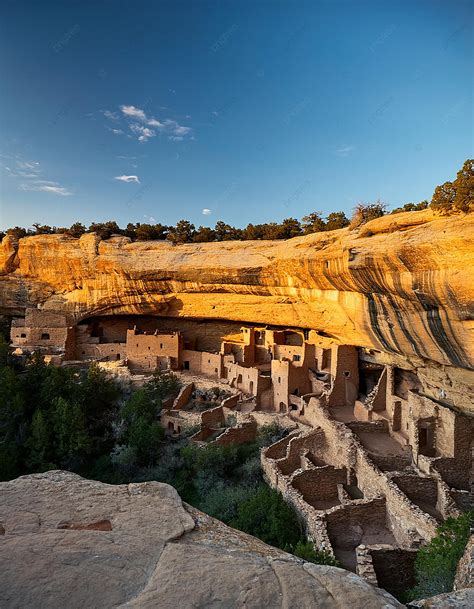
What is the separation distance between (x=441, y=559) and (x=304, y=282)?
10605 millimetres

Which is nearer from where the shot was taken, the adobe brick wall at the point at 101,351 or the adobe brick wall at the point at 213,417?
the adobe brick wall at the point at 213,417

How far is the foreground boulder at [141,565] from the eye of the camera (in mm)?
1702

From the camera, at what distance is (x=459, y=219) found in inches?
346

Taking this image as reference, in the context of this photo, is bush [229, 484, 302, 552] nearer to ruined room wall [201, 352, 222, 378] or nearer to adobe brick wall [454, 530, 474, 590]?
adobe brick wall [454, 530, 474, 590]

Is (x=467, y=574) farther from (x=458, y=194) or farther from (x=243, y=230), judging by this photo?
(x=243, y=230)

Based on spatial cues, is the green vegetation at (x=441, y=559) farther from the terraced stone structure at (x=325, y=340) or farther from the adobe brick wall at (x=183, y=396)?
the adobe brick wall at (x=183, y=396)

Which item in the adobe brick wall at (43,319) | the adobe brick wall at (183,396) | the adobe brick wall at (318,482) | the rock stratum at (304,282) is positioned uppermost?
the rock stratum at (304,282)

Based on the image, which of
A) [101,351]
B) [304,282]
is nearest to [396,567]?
[304,282]

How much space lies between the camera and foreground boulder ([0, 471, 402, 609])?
170cm

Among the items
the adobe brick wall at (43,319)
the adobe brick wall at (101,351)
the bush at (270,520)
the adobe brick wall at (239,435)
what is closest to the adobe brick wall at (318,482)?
the bush at (270,520)

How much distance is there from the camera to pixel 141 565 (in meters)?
1.96

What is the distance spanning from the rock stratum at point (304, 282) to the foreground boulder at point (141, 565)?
8366mm

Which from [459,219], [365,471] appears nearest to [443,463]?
[365,471]

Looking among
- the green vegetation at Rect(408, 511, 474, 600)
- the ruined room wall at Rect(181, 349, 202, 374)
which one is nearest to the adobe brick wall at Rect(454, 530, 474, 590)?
the green vegetation at Rect(408, 511, 474, 600)
